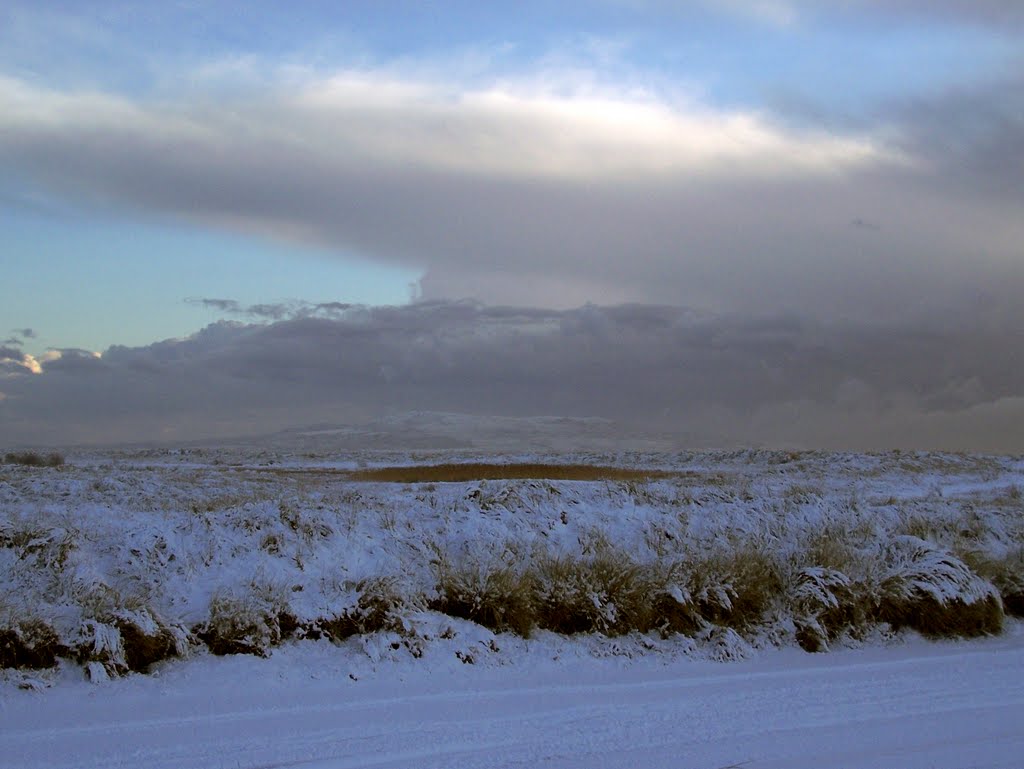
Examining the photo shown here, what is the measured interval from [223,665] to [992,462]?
99.9 feet

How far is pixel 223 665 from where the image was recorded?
24.0 feet

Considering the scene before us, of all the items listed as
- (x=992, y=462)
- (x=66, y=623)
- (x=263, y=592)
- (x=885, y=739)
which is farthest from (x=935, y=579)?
(x=992, y=462)

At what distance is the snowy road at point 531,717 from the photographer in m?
5.79

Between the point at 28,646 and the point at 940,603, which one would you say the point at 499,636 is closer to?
the point at 28,646

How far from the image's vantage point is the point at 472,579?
8711 mm

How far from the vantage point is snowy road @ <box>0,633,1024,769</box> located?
5789mm

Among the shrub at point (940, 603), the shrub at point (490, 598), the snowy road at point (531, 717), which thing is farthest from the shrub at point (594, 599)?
the shrub at point (940, 603)

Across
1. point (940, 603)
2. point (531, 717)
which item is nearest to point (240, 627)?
point (531, 717)

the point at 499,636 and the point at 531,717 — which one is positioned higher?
the point at 499,636

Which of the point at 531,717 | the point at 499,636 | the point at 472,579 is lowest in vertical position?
the point at 531,717

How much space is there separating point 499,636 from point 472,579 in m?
0.66

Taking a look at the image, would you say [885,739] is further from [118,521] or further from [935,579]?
[118,521]

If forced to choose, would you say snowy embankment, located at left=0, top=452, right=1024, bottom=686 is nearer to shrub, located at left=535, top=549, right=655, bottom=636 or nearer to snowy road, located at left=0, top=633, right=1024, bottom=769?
shrub, located at left=535, top=549, right=655, bottom=636

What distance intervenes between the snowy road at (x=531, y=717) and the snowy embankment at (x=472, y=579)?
39 centimetres
